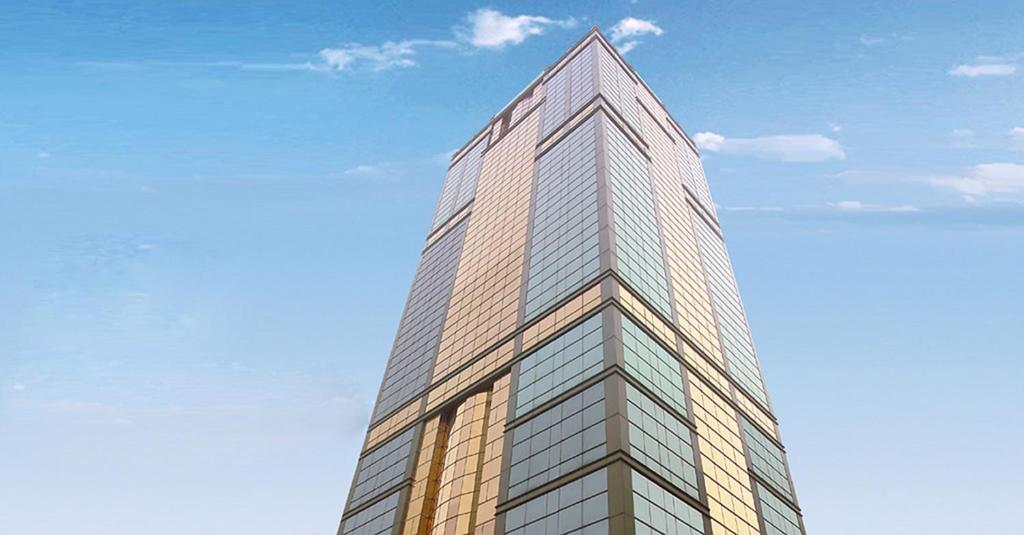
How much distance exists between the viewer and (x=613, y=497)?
45.8 m

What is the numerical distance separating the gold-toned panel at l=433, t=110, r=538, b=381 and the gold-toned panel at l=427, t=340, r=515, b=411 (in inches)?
74.6

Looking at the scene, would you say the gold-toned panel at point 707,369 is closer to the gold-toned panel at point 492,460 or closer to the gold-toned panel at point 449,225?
the gold-toned panel at point 492,460

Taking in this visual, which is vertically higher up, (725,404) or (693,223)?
(693,223)

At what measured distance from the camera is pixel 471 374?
72375 mm

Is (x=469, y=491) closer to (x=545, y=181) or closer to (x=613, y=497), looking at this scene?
(x=613, y=497)

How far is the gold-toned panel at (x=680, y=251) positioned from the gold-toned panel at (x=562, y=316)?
1173cm

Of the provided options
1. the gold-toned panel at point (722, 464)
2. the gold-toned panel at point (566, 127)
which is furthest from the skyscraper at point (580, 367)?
the gold-toned panel at point (566, 127)

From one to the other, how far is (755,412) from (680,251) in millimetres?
20620

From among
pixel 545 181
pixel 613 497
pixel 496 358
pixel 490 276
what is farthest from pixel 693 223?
pixel 613 497

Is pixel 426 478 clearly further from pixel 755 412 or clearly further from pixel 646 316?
pixel 755 412

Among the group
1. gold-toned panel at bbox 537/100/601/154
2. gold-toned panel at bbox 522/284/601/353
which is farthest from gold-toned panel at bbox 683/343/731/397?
gold-toned panel at bbox 537/100/601/154

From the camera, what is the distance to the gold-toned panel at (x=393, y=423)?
3043 inches

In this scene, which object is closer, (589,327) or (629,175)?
(589,327)

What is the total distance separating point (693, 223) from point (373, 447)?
50.7 metres
